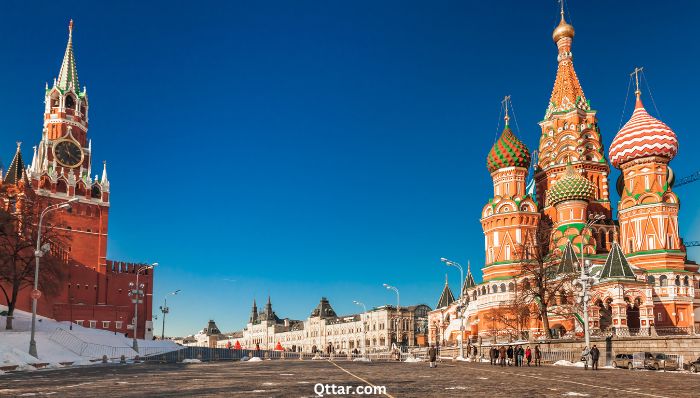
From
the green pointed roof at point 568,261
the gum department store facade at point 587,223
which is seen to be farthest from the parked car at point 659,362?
the green pointed roof at point 568,261

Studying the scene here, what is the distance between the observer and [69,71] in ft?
318

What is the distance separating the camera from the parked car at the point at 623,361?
3650 centimetres

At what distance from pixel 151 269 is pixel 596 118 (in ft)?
200

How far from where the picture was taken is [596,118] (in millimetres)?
81000

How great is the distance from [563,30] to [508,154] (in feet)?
63.5

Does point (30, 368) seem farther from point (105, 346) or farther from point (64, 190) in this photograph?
point (64, 190)

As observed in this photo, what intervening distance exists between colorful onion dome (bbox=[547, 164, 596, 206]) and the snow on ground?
143ft

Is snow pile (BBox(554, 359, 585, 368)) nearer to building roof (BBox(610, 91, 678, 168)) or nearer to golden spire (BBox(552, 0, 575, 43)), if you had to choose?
building roof (BBox(610, 91, 678, 168))

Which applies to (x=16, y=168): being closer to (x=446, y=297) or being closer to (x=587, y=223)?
(x=446, y=297)

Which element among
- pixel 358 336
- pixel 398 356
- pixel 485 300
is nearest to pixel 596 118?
pixel 485 300

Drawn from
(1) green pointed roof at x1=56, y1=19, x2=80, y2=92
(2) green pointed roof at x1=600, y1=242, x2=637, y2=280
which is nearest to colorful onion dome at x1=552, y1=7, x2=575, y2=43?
(2) green pointed roof at x1=600, y1=242, x2=637, y2=280

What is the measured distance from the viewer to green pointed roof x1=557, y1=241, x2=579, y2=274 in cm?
6312

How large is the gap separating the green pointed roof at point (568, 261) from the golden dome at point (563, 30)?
1232 inches

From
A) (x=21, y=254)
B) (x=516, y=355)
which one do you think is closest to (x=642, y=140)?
(x=516, y=355)
